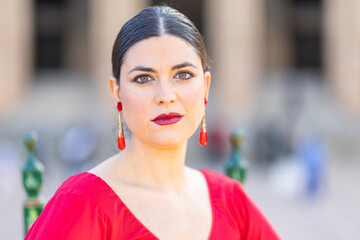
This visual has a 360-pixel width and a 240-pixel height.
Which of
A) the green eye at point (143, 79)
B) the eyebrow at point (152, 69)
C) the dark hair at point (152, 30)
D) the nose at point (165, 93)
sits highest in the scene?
the dark hair at point (152, 30)

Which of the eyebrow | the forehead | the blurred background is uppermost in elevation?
the forehead

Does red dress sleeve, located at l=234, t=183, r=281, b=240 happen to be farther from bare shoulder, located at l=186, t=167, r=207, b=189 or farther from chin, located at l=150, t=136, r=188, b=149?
chin, located at l=150, t=136, r=188, b=149

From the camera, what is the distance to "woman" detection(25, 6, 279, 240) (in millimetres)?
1868

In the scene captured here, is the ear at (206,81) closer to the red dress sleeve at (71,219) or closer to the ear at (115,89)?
the ear at (115,89)

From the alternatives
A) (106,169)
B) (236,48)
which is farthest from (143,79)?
(236,48)

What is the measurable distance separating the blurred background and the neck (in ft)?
24.4

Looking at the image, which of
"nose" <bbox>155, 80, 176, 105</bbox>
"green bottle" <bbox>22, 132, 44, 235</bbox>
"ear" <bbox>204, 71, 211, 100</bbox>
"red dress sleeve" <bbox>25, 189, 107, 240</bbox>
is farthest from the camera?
"green bottle" <bbox>22, 132, 44, 235</bbox>

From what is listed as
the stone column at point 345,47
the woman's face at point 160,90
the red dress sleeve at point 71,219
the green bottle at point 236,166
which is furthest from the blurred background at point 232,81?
the red dress sleeve at point 71,219

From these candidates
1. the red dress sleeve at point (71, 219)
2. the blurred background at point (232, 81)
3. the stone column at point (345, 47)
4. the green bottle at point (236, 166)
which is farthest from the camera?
the stone column at point (345, 47)

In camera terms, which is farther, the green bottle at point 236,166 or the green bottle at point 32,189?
the green bottle at point 236,166

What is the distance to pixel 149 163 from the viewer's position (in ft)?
6.93

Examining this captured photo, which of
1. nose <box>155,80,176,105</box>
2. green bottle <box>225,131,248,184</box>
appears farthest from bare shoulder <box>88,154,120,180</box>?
green bottle <box>225,131,248,184</box>

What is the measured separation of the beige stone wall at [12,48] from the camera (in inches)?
672

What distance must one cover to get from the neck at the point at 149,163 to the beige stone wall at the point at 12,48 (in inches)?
607
